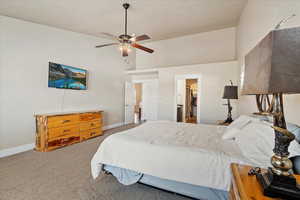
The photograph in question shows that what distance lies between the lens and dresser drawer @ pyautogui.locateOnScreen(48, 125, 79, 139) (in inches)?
120

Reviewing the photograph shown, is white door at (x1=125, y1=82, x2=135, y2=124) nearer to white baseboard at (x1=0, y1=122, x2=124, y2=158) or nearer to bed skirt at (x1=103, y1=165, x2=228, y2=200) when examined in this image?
white baseboard at (x1=0, y1=122, x2=124, y2=158)

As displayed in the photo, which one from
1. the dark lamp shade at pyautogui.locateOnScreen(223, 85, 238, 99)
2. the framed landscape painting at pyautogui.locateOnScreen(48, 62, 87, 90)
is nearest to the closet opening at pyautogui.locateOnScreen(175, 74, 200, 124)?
the dark lamp shade at pyautogui.locateOnScreen(223, 85, 238, 99)

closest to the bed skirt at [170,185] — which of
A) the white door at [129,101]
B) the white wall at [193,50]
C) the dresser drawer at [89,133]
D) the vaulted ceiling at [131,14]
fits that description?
the dresser drawer at [89,133]

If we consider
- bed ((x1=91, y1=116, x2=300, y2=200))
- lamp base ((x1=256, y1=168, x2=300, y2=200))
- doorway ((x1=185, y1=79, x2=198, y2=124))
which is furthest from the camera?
doorway ((x1=185, y1=79, x2=198, y2=124))

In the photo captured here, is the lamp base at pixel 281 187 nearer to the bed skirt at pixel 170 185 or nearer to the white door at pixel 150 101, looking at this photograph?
the bed skirt at pixel 170 185

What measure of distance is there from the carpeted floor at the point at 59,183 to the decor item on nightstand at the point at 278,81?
4.17 ft

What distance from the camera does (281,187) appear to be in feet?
2.32

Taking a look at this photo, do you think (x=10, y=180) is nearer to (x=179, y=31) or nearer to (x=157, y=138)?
(x=157, y=138)

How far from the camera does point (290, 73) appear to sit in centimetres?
57

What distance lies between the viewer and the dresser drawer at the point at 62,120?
10.0 feet

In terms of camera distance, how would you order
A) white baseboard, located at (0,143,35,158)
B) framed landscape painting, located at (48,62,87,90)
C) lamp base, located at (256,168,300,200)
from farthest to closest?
framed landscape painting, located at (48,62,87,90) < white baseboard, located at (0,143,35,158) < lamp base, located at (256,168,300,200)

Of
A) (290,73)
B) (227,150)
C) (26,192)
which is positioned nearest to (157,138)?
(227,150)

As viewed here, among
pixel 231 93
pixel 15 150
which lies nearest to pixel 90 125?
pixel 15 150

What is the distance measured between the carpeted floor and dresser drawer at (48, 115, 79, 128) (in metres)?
0.72
